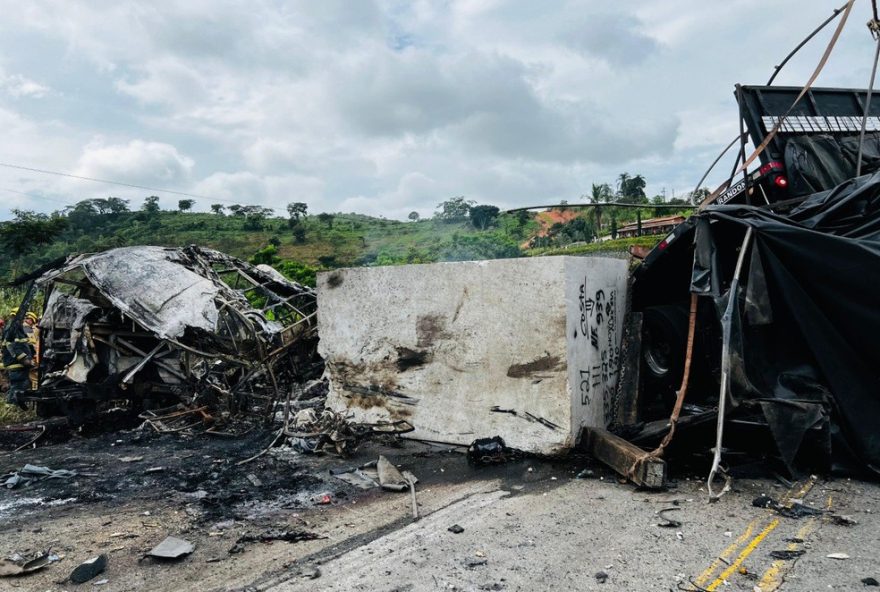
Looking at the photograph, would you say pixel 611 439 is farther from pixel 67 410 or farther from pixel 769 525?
pixel 67 410

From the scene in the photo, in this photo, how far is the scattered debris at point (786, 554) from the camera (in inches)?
126

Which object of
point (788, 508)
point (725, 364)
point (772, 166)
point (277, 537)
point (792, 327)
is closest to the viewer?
point (277, 537)

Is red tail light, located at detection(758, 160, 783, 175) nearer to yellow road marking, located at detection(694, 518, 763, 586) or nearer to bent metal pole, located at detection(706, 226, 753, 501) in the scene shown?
bent metal pole, located at detection(706, 226, 753, 501)

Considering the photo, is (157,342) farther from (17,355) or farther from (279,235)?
(279,235)

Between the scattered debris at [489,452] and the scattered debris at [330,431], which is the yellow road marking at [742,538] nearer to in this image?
the scattered debris at [489,452]

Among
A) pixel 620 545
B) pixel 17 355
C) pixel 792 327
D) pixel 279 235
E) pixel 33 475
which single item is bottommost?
pixel 33 475

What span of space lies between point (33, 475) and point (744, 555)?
6.03 m

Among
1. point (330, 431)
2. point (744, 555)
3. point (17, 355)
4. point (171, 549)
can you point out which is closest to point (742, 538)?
point (744, 555)

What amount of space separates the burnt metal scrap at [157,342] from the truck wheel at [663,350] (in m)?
4.10

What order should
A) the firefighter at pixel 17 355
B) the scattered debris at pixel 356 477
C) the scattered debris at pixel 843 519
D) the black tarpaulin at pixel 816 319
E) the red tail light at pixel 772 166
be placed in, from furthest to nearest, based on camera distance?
the firefighter at pixel 17 355 → the red tail light at pixel 772 166 → the scattered debris at pixel 356 477 → the black tarpaulin at pixel 816 319 → the scattered debris at pixel 843 519

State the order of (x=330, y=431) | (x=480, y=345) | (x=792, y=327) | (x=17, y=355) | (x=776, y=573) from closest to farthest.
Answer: (x=776, y=573), (x=792, y=327), (x=480, y=345), (x=330, y=431), (x=17, y=355)

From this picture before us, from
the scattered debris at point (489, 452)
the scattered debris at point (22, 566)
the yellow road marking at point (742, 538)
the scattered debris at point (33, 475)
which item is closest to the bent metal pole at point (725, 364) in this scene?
the yellow road marking at point (742, 538)

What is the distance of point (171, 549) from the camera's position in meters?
3.56

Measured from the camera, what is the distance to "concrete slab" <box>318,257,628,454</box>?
5219 mm
